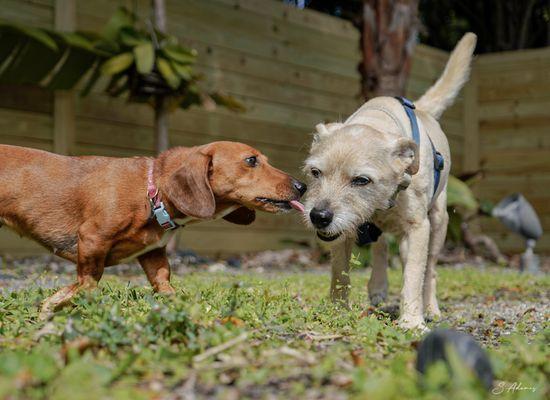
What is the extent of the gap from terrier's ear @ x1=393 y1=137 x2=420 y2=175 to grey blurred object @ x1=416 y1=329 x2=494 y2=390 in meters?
1.77

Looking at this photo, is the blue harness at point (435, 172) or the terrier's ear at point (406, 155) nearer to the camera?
the terrier's ear at point (406, 155)

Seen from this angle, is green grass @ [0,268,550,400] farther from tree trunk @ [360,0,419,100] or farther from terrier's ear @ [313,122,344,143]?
tree trunk @ [360,0,419,100]

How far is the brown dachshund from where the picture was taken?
396 centimetres

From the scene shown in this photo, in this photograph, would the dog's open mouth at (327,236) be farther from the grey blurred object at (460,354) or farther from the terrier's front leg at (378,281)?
the grey blurred object at (460,354)

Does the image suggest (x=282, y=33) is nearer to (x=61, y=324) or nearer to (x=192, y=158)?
(x=192, y=158)

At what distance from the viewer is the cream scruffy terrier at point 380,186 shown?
3.89m

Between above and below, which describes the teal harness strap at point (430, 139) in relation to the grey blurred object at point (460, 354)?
above

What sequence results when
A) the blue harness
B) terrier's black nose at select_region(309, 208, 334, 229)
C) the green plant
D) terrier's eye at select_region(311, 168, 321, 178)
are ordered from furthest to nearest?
1. the green plant
2. the blue harness
3. terrier's eye at select_region(311, 168, 321, 178)
4. terrier's black nose at select_region(309, 208, 334, 229)

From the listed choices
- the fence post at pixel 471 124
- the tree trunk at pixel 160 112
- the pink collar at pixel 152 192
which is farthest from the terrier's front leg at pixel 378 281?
the fence post at pixel 471 124

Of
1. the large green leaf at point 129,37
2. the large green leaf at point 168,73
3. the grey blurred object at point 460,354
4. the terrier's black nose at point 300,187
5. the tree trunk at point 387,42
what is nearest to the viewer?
the grey blurred object at point 460,354

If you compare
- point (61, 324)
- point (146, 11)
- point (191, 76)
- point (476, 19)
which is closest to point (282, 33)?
point (146, 11)

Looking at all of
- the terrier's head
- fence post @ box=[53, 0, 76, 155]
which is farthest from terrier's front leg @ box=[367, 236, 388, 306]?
fence post @ box=[53, 0, 76, 155]

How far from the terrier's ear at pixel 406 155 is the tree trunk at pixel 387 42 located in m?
4.76

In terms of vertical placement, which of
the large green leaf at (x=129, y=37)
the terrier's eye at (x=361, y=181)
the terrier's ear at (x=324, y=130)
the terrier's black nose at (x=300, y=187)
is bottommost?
the terrier's black nose at (x=300, y=187)
